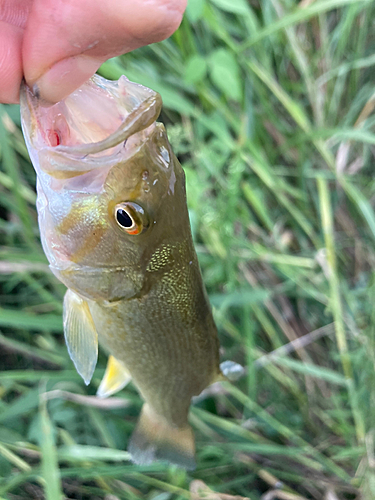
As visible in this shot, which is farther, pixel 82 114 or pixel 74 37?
pixel 82 114

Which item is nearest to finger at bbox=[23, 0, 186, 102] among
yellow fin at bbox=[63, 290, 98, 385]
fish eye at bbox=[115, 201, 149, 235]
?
fish eye at bbox=[115, 201, 149, 235]

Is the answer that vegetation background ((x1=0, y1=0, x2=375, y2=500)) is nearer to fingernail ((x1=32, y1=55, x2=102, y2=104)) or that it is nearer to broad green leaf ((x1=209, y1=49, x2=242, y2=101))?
broad green leaf ((x1=209, y1=49, x2=242, y2=101))

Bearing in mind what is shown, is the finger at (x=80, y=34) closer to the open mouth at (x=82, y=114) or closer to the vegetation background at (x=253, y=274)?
the open mouth at (x=82, y=114)

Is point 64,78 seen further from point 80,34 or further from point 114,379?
point 114,379

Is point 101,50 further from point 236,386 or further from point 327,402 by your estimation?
point 327,402

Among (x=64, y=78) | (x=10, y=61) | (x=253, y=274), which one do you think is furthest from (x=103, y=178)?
(x=253, y=274)

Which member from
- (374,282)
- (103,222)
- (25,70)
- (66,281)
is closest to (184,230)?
(103,222)
